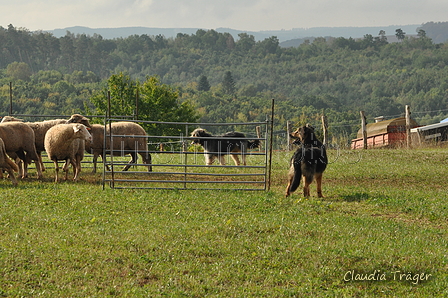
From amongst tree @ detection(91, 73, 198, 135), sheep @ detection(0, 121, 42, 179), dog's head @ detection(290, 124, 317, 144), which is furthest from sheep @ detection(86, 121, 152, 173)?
tree @ detection(91, 73, 198, 135)

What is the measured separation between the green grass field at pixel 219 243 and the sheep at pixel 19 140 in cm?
190

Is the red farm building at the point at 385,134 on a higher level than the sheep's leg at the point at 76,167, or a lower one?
lower

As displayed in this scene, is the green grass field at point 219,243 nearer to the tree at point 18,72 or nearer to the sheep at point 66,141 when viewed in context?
the sheep at point 66,141

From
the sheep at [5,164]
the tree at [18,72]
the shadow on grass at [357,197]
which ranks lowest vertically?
the shadow on grass at [357,197]

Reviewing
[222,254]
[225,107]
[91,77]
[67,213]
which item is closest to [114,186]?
[67,213]

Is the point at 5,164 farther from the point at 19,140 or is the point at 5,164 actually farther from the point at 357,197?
the point at 357,197

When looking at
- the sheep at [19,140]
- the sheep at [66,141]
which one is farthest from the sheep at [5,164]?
the sheep at [66,141]

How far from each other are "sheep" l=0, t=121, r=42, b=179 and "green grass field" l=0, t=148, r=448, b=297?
190 centimetres

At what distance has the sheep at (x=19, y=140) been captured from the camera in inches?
622

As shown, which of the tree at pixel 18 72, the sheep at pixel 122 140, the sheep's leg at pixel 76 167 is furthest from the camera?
the tree at pixel 18 72

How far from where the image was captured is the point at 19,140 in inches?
632

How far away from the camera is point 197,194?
13.5m

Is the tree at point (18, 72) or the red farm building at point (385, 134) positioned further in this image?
the tree at point (18, 72)

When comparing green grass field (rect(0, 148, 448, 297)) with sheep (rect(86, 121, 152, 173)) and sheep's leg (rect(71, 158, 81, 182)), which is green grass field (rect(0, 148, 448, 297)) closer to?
sheep's leg (rect(71, 158, 81, 182))
